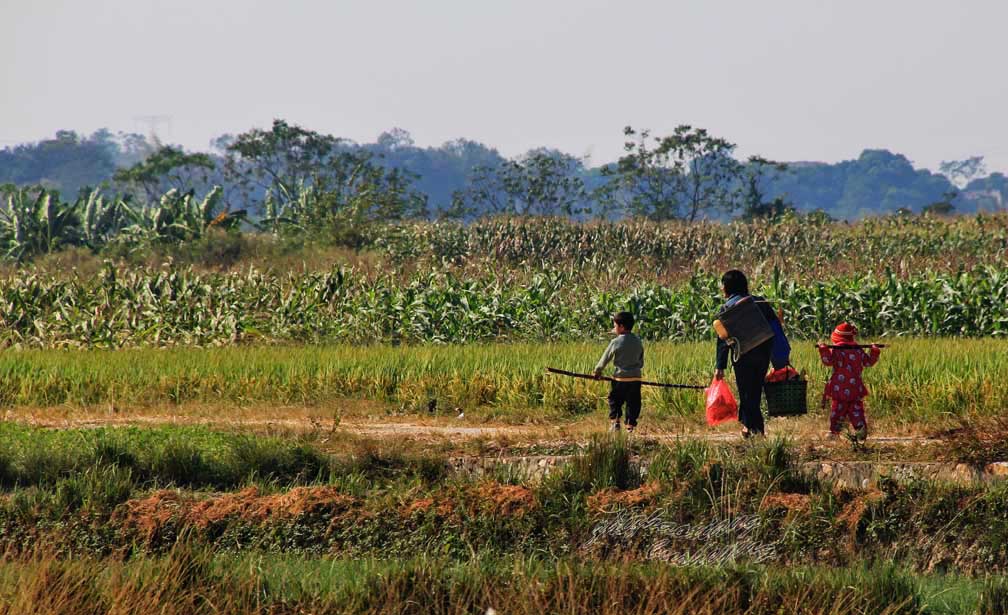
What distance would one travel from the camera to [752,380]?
11.7m

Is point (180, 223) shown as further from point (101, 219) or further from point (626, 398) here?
point (626, 398)

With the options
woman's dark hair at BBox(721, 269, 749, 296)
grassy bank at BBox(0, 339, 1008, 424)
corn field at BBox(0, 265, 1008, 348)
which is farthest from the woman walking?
corn field at BBox(0, 265, 1008, 348)

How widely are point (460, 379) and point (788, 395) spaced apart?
20.2 feet

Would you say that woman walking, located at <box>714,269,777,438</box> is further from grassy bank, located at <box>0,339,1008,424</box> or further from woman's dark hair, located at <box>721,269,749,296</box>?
grassy bank, located at <box>0,339,1008,424</box>

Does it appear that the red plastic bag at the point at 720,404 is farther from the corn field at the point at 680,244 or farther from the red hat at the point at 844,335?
the corn field at the point at 680,244

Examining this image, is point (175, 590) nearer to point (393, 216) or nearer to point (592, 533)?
point (592, 533)

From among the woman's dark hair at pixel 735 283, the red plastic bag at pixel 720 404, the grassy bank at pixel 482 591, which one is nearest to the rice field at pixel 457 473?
the grassy bank at pixel 482 591

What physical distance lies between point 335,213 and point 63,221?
9841 mm

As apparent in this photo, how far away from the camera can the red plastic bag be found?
11.7 meters

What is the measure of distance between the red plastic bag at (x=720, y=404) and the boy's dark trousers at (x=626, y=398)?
4.16 ft

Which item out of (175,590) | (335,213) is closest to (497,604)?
(175,590)

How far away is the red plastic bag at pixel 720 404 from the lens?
38.3ft

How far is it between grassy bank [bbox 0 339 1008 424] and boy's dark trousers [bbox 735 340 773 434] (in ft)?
8.26

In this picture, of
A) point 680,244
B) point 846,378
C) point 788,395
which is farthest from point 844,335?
point 680,244
